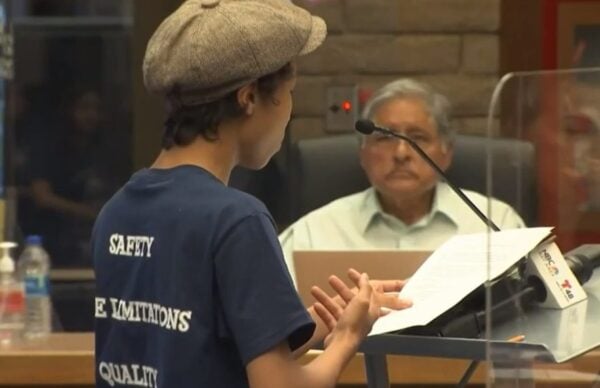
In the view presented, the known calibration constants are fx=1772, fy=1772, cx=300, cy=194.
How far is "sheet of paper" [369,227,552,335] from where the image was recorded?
2.78 m

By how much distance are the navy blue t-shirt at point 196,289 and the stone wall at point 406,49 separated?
3424 millimetres

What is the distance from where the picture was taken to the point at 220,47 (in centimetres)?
259

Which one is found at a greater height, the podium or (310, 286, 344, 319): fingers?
(310, 286, 344, 319): fingers

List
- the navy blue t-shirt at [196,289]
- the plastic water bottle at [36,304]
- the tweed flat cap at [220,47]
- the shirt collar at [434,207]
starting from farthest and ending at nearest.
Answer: the shirt collar at [434,207] < the plastic water bottle at [36,304] < the tweed flat cap at [220,47] < the navy blue t-shirt at [196,289]

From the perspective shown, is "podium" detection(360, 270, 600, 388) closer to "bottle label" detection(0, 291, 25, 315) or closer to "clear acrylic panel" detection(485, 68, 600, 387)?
"clear acrylic panel" detection(485, 68, 600, 387)

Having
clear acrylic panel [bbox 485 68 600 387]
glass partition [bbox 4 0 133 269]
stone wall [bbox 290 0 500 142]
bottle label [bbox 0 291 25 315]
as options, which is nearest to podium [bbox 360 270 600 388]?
clear acrylic panel [bbox 485 68 600 387]

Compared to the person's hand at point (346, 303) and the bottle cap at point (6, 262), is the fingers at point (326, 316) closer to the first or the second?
the person's hand at point (346, 303)

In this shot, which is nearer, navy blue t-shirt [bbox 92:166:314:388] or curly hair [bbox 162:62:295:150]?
navy blue t-shirt [bbox 92:166:314:388]

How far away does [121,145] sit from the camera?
20.0 ft

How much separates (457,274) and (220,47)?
0.61 meters

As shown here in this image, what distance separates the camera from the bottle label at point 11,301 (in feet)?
15.7

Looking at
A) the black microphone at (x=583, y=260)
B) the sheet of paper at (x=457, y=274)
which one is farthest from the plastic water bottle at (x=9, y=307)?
the black microphone at (x=583, y=260)

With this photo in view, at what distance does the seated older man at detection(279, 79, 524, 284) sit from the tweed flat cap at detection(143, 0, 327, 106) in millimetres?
2575

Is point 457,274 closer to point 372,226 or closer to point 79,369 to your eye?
point 79,369
